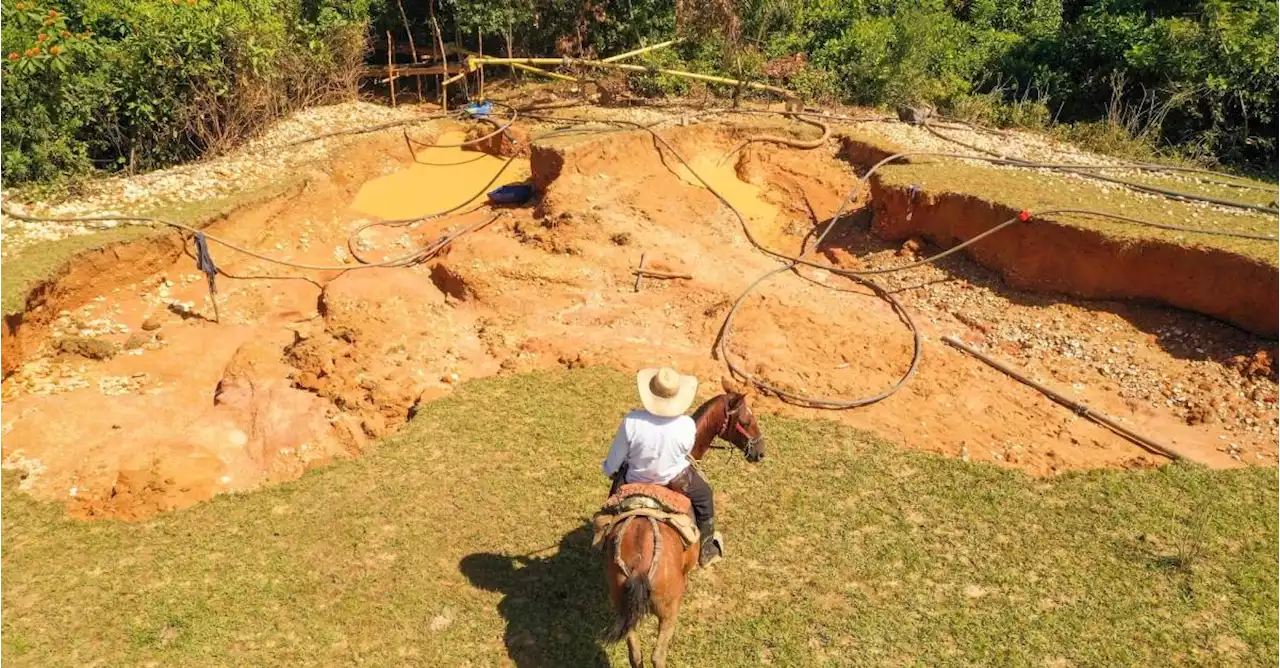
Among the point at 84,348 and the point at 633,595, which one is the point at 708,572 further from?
the point at 84,348

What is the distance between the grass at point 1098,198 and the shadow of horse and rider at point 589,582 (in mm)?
6268

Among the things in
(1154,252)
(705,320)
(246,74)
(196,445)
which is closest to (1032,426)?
(1154,252)

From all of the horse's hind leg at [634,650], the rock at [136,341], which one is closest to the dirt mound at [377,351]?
the rock at [136,341]

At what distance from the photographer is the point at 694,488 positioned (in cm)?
573

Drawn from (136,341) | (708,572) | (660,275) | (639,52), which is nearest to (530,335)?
(660,275)

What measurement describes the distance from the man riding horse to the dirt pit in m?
2.52

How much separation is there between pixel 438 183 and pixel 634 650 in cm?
1106

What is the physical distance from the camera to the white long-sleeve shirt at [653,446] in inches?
213

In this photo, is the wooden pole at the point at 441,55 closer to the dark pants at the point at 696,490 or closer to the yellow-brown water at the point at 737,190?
the yellow-brown water at the point at 737,190

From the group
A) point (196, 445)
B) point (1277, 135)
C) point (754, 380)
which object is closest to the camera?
point (196, 445)

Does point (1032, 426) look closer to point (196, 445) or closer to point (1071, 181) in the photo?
point (1071, 181)

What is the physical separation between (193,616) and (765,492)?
15.5ft

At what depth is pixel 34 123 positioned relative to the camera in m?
10.8

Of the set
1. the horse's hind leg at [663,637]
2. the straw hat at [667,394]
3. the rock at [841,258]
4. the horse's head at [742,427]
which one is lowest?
the horse's hind leg at [663,637]
